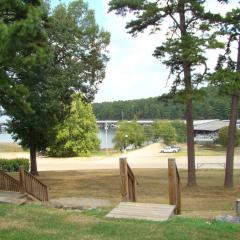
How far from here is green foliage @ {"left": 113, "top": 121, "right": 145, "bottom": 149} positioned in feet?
325

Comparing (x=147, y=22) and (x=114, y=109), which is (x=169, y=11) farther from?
(x=114, y=109)

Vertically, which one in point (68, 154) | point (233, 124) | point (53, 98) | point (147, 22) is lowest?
point (68, 154)

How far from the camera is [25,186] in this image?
47.6ft

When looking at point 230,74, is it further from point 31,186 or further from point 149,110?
point 149,110

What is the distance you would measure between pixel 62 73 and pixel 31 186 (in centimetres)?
940

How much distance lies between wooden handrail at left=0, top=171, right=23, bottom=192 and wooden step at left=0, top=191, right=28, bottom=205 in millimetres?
759

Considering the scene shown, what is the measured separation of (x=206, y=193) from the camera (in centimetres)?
2002

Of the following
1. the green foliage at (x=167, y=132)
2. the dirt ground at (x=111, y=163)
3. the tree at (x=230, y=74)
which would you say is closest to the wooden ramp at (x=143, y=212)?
the tree at (x=230, y=74)

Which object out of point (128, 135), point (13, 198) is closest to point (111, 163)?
point (13, 198)

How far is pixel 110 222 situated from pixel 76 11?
72.8ft

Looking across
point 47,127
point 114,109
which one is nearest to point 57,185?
point 47,127

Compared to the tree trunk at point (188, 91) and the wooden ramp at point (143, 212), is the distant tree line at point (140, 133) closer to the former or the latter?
the tree trunk at point (188, 91)

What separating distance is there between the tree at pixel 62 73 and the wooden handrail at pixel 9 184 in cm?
423

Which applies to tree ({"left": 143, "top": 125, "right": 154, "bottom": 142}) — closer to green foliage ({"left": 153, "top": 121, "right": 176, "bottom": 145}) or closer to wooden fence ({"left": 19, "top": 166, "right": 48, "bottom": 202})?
green foliage ({"left": 153, "top": 121, "right": 176, "bottom": 145})
